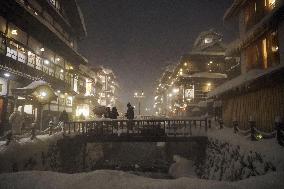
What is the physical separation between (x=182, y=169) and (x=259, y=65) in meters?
10.6

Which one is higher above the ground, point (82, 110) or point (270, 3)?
point (270, 3)

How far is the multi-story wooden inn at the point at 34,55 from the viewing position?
18219 millimetres

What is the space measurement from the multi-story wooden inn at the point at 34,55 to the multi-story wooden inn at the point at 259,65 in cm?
1649

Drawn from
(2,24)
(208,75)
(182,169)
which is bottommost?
(182,169)

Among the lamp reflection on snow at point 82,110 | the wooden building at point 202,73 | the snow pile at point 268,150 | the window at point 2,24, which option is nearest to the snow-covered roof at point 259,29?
the snow pile at point 268,150

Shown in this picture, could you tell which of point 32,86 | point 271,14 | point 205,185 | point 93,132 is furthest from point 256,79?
point 32,86

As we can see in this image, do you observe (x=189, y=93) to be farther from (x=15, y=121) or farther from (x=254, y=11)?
(x=15, y=121)

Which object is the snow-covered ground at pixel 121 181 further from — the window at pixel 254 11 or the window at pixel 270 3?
the window at pixel 254 11

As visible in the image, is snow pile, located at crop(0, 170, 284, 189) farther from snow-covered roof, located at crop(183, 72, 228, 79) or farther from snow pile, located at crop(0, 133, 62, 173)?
snow-covered roof, located at crop(183, 72, 228, 79)

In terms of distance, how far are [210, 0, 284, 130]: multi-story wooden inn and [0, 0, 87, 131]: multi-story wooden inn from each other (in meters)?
16.5

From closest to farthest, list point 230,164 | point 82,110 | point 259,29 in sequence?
point 230,164, point 259,29, point 82,110

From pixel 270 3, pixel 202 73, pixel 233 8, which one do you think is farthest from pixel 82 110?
pixel 270 3

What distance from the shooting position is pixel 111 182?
294 inches

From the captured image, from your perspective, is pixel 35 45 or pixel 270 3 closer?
pixel 270 3
